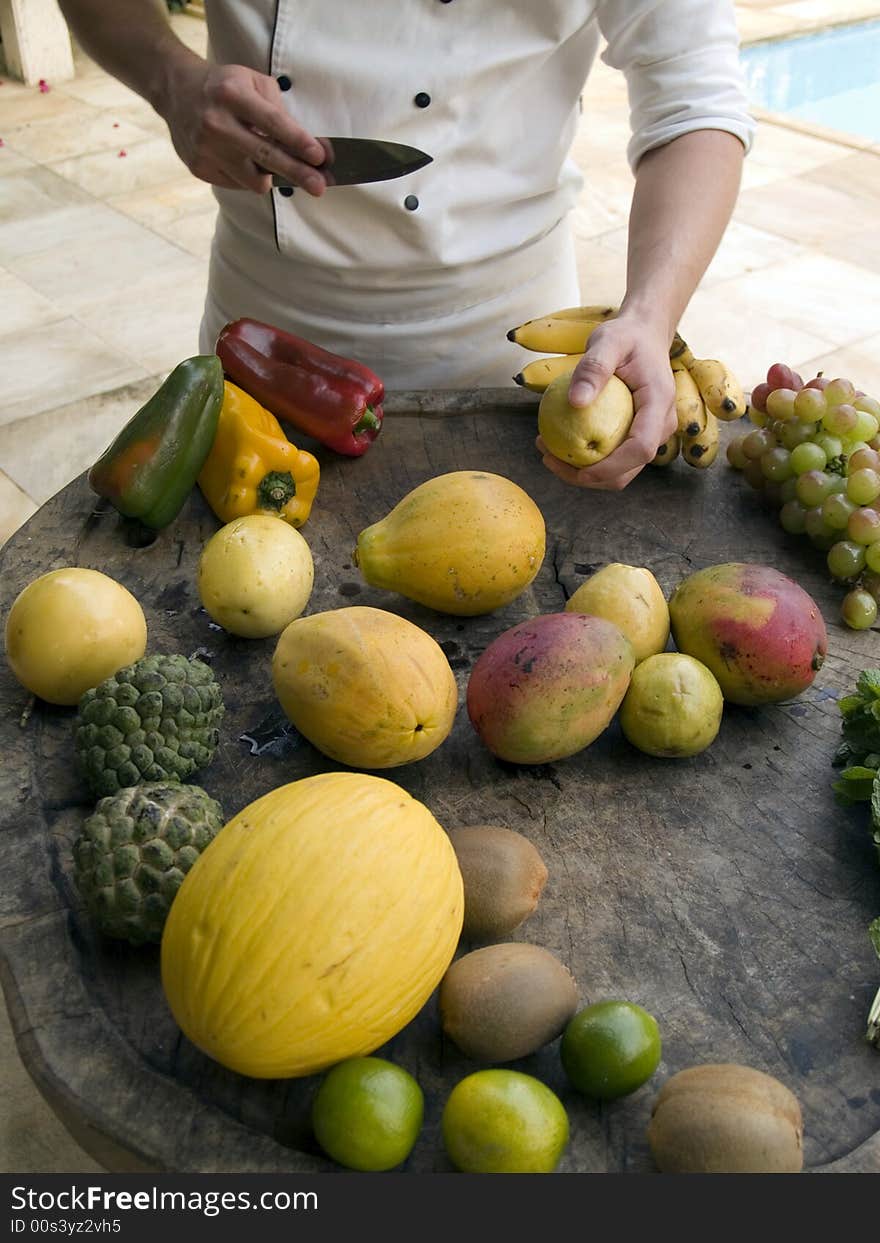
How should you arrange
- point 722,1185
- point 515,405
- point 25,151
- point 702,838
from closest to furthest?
point 722,1185 → point 702,838 → point 515,405 → point 25,151

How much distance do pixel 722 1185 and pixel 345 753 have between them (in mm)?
477

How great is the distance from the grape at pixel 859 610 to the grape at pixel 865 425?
8.7 inches

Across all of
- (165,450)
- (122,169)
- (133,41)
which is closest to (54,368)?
(122,169)

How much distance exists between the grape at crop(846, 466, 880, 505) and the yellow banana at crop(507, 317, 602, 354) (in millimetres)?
412

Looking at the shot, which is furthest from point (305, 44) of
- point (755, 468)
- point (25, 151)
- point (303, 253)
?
point (25, 151)

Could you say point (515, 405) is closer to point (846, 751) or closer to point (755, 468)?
point (755, 468)

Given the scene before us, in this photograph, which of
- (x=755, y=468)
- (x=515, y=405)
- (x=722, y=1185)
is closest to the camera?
(x=722, y=1185)

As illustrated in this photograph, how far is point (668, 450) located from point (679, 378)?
0.10m

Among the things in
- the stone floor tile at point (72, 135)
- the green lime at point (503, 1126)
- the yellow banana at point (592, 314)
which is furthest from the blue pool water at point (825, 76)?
the green lime at point (503, 1126)

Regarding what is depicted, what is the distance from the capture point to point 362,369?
1.50 m

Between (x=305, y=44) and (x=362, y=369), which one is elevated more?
(x=305, y=44)

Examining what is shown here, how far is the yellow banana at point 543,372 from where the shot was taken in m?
1.47

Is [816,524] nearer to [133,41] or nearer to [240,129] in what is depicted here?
[240,129]

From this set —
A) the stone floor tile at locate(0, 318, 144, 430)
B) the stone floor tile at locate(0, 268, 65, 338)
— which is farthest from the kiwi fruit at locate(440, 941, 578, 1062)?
the stone floor tile at locate(0, 268, 65, 338)
